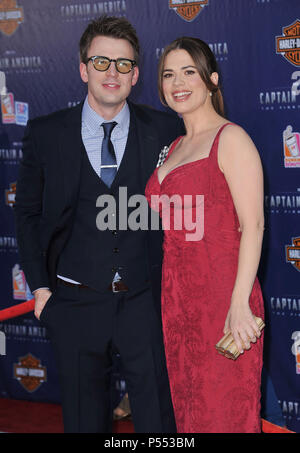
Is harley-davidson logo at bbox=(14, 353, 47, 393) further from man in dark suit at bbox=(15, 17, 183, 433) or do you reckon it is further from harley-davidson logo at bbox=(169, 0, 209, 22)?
harley-davidson logo at bbox=(169, 0, 209, 22)

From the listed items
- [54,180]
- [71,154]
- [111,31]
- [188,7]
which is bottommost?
[54,180]

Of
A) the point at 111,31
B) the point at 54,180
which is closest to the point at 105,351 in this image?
the point at 54,180

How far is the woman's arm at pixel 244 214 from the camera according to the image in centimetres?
216

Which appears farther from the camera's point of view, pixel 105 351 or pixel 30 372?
pixel 30 372

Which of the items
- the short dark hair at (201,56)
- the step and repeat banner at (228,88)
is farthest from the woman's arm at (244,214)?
the step and repeat banner at (228,88)

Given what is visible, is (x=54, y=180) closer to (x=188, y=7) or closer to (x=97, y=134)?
(x=97, y=134)

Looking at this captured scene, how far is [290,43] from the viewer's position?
3.29 meters

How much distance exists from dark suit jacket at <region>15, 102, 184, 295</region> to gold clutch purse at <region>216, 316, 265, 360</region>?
0.38 metres

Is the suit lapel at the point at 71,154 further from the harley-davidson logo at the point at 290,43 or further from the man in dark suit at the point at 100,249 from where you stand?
the harley-davidson logo at the point at 290,43

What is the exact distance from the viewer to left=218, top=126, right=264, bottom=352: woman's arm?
7.09 ft

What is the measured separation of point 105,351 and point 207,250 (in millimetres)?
565

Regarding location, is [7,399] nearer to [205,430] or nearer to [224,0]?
[205,430]

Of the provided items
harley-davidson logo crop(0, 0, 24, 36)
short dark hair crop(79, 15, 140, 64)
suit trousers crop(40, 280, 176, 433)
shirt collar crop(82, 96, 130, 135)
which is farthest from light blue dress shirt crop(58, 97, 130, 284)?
harley-davidson logo crop(0, 0, 24, 36)

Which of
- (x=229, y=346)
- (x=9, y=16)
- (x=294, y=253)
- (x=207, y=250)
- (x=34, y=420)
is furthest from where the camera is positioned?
(x=9, y=16)
